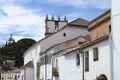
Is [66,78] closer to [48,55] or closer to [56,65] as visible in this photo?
[56,65]

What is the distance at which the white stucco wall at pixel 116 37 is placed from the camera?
26.2m

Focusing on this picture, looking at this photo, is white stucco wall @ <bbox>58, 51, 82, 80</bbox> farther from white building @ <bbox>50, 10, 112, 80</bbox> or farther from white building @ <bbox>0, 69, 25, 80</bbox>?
white building @ <bbox>0, 69, 25, 80</bbox>

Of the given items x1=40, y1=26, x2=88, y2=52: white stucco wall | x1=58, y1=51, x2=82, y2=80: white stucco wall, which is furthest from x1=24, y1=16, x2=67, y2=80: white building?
x1=58, y1=51, x2=82, y2=80: white stucco wall

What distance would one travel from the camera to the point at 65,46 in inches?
1930

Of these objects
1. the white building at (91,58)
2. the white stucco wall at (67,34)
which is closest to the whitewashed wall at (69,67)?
the white building at (91,58)

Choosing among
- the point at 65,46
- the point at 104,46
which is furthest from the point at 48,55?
the point at 104,46

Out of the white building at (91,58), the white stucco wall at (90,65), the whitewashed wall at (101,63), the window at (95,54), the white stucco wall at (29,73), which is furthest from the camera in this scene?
the white stucco wall at (29,73)

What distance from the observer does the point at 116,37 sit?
87.4 ft

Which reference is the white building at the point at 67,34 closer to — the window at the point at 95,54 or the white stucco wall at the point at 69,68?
the white stucco wall at the point at 69,68

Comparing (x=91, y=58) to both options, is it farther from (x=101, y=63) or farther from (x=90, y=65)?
(x=101, y=63)

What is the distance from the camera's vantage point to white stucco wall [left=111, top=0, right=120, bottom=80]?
2619 centimetres

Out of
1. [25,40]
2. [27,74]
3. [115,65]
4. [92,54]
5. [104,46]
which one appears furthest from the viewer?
[25,40]

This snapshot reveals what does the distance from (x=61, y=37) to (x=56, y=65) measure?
38.5 ft

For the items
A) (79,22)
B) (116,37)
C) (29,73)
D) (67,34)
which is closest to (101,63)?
(116,37)
